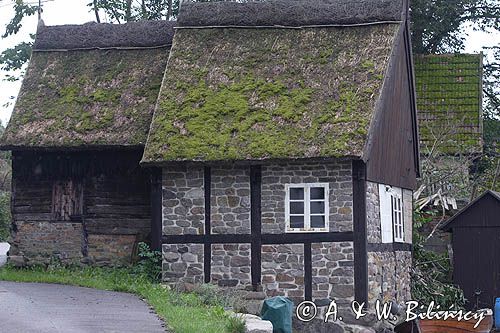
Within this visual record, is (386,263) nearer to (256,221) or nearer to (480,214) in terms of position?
(256,221)

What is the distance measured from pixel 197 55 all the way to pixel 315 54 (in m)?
2.88

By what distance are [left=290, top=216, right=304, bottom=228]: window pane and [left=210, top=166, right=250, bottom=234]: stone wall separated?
961mm

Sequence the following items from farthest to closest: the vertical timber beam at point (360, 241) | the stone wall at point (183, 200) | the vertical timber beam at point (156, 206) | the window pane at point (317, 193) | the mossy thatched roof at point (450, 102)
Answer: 1. the mossy thatched roof at point (450, 102)
2. the vertical timber beam at point (156, 206)
3. the stone wall at point (183, 200)
4. the window pane at point (317, 193)
5. the vertical timber beam at point (360, 241)

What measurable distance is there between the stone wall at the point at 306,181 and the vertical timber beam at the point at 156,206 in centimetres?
239

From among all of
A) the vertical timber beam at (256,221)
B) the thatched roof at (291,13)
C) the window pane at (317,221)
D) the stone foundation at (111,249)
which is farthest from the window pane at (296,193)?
the thatched roof at (291,13)

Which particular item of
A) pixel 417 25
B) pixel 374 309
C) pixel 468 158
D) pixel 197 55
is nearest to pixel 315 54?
pixel 197 55

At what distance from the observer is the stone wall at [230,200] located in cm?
2192

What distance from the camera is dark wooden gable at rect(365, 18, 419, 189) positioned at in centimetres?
2259

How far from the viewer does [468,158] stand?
3200 cm

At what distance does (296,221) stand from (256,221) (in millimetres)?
872

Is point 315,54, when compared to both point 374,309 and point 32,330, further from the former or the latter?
point 32,330

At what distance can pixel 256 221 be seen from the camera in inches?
859

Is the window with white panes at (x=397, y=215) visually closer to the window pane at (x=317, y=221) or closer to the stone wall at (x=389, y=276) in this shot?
the stone wall at (x=389, y=276)

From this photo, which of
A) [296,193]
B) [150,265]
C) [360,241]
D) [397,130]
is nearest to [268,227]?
[296,193]
